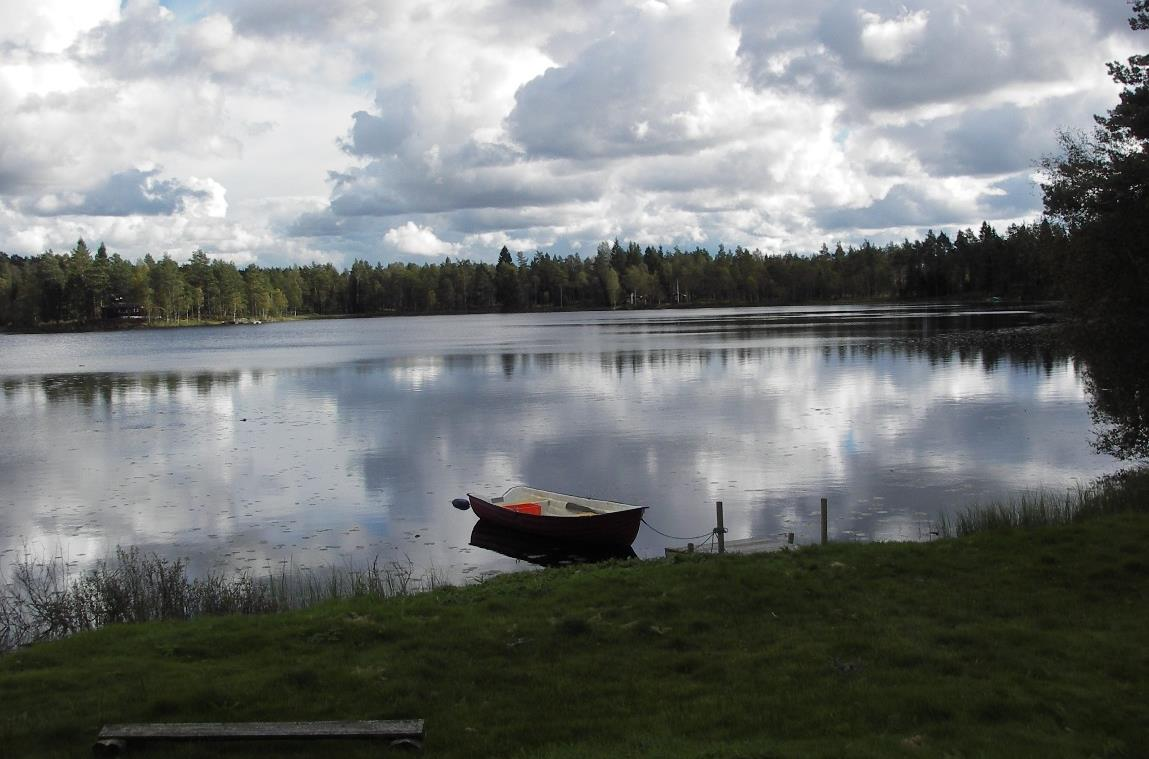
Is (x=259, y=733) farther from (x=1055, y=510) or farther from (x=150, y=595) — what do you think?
(x=1055, y=510)

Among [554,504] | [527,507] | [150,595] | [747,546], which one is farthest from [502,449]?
[150,595]

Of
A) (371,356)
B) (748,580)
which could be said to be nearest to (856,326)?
(371,356)

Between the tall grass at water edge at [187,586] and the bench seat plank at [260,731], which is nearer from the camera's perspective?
the bench seat plank at [260,731]

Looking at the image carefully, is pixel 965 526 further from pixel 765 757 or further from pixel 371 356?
pixel 371 356

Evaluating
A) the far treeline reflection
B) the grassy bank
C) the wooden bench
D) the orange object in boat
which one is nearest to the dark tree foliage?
the grassy bank

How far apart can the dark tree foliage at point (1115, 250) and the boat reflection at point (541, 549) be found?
1251 centimetres

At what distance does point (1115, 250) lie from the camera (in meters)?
22.8

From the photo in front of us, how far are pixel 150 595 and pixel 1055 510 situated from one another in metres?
19.0

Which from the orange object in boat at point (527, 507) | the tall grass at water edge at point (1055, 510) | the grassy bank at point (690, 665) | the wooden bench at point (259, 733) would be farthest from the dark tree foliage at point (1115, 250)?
the wooden bench at point (259, 733)

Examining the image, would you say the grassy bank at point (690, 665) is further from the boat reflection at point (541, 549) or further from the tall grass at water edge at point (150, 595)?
the boat reflection at point (541, 549)

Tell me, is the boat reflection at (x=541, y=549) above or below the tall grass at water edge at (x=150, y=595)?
below

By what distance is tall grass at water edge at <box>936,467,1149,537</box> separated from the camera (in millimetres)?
20047

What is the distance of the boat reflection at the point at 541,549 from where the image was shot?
75.9 feet

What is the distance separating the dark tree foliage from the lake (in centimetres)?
502
